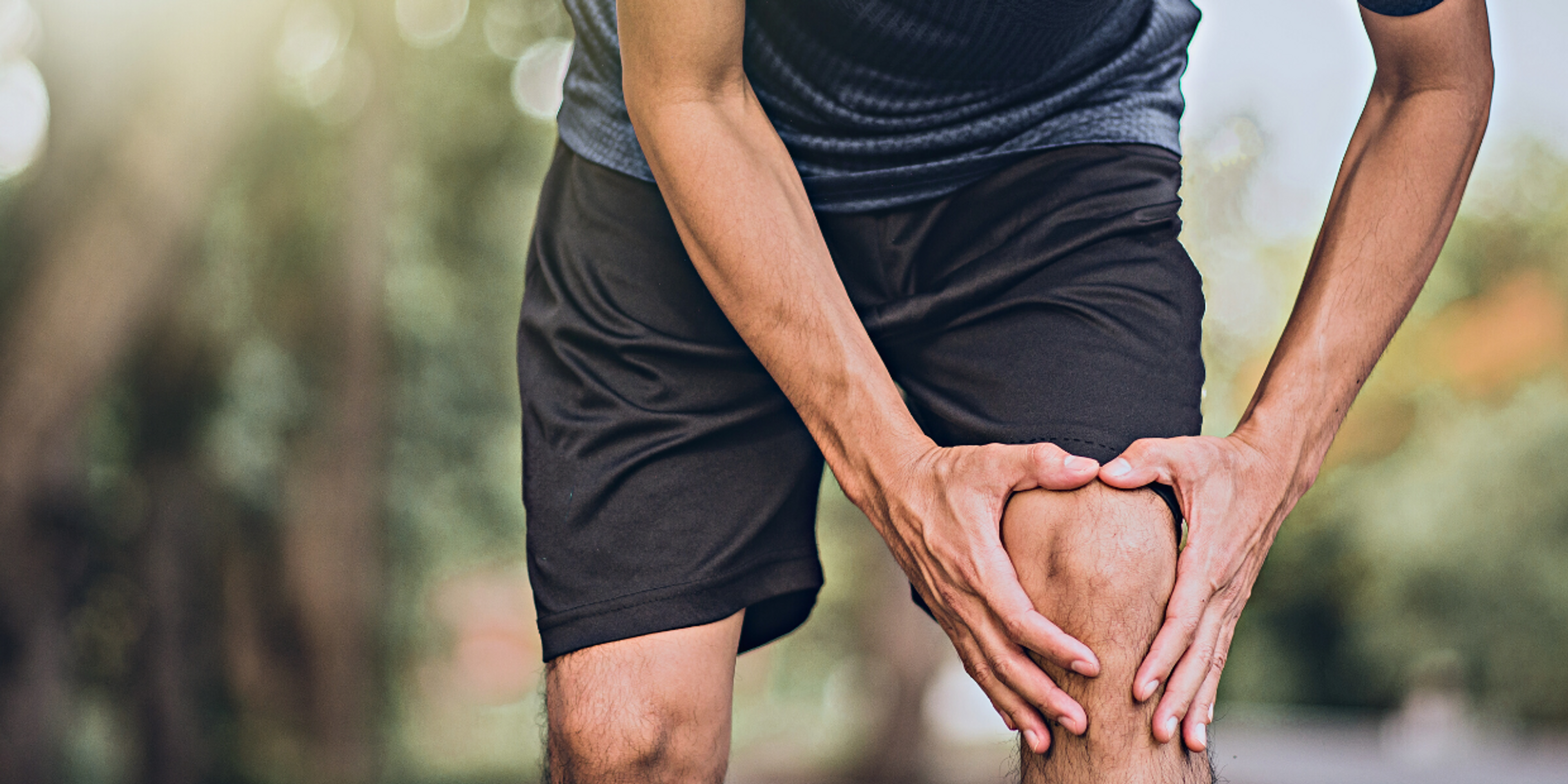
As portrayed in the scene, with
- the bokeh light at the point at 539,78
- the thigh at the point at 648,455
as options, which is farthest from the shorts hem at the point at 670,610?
the bokeh light at the point at 539,78

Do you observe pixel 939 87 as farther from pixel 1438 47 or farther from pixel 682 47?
pixel 1438 47

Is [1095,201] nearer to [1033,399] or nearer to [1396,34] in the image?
[1033,399]

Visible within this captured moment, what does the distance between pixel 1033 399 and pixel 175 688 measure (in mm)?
9607

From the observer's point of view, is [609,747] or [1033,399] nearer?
[1033,399]

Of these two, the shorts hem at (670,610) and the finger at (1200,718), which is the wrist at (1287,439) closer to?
the finger at (1200,718)

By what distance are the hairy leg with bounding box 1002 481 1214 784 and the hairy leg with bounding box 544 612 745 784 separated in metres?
0.55

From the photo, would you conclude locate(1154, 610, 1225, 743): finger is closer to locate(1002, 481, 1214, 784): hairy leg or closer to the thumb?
locate(1002, 481, 1214, 784): hairy leg

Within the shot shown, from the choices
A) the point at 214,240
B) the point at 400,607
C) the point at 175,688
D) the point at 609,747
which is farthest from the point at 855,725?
the point at 609,747

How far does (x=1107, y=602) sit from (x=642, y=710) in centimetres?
70

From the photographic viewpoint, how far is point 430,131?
11977mm

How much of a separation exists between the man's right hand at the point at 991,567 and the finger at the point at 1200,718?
0.12 m

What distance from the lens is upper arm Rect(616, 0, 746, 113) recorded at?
56.8 inches

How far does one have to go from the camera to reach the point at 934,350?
1666 mm

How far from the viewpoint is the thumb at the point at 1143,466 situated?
133 centimetres
